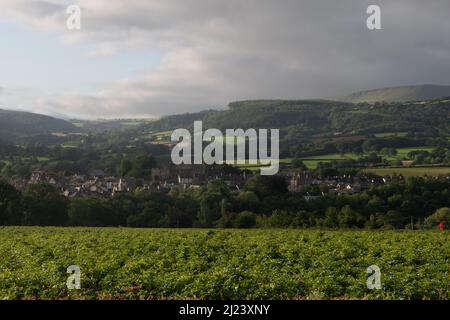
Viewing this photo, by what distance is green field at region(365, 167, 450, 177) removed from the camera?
89.6 meters

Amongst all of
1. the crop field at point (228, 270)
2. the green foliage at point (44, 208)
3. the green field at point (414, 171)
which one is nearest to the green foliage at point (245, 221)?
the green foliage at point (44, 208)

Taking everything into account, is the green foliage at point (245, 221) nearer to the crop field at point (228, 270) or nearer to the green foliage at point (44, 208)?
the green foliage at point (44, 208)

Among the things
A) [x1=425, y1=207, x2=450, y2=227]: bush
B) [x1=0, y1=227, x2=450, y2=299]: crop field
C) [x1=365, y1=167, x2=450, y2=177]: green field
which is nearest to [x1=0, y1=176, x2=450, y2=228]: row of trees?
[x1=425, y1=207, x2=450, y2=227]: bush

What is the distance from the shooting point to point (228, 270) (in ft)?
54.4

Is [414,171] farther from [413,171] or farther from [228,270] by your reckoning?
[228,270]

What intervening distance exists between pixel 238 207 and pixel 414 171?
139ft

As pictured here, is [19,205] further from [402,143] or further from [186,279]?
[402,143]

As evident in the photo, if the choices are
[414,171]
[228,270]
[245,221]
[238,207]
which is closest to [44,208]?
[245,221]

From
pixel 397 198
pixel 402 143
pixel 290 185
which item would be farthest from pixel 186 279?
pixel 402 143

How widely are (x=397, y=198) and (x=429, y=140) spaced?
7224cm

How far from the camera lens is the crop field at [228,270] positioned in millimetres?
13938

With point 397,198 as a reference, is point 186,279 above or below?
above

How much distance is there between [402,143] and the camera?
138 meters
